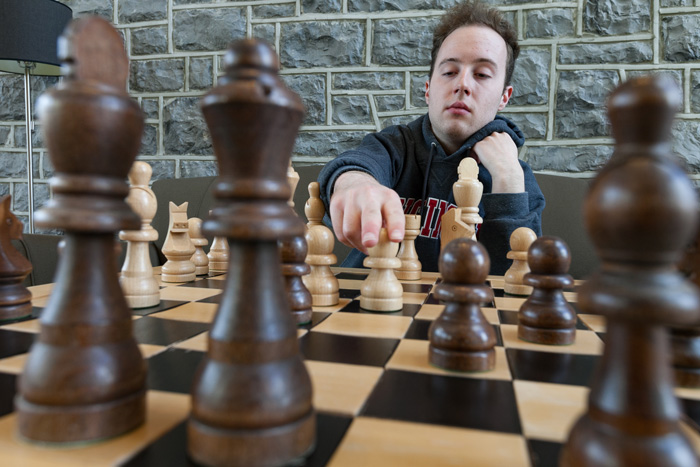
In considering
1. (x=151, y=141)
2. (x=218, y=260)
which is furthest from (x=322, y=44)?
(x=218, y=260)

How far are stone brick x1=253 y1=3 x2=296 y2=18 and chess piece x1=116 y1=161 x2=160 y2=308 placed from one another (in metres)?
2.01

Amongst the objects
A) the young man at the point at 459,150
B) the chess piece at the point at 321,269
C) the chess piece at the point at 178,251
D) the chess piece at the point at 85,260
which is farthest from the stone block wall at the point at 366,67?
the chess piece at the point at 85,260

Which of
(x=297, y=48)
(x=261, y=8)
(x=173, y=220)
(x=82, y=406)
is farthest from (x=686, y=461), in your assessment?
(x=261, y=8)

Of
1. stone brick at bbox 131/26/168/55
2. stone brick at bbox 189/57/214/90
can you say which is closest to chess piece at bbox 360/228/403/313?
stone brick at bbox 189/57/214/90

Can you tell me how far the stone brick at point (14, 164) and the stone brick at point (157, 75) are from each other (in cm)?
86

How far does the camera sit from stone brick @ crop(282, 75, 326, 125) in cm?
261

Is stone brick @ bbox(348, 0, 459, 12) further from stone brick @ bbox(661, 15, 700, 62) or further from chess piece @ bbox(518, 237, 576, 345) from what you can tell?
chess piece @ bbox(518, 237, 576, 345)

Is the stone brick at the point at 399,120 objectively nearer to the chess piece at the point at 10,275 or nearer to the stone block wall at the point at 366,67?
the stone block wall at the point at 366,67

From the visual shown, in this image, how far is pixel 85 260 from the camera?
381 millimetres

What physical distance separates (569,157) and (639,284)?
2366 millimetres

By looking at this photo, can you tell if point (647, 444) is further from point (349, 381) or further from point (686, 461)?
point (349, 381)

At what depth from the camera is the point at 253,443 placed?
325 mm

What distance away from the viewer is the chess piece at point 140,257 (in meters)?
0.87

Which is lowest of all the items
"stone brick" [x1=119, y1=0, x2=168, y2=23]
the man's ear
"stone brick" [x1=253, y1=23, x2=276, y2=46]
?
the man's ear
